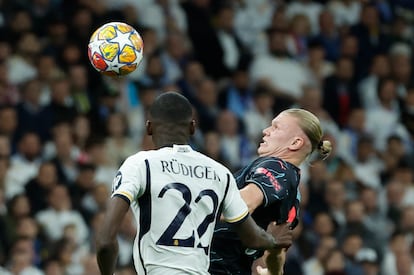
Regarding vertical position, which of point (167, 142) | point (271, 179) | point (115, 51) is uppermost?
point (115, 51)

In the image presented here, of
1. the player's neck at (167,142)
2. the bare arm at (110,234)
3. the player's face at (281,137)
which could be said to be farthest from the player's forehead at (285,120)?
the bare arm at (110,234)

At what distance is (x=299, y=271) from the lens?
1272cm

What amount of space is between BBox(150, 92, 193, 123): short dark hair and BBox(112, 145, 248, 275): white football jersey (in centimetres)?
15

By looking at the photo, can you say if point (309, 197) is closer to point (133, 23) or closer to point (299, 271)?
point (299, 271)

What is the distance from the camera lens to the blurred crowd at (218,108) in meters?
12.1

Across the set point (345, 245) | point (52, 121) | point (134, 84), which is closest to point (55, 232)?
point (52, 121)

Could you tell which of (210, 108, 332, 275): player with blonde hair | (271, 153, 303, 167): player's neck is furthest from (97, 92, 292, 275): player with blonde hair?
(271, 153, 303, 167): player's neck

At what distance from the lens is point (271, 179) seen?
249 inches

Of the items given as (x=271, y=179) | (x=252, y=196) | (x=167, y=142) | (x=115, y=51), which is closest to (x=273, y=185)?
(x=271, y=179)

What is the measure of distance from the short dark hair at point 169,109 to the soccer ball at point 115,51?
1.62 meters

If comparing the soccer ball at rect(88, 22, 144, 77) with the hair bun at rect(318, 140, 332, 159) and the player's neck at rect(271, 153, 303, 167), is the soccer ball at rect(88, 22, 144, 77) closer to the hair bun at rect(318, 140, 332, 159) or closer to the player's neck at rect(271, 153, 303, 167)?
the player's neck at rect(271, 153, 303, 167)

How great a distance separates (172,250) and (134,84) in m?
8.24

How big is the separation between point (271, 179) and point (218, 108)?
804 centimetres

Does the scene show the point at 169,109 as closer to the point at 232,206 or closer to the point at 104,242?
the point at 232,206
